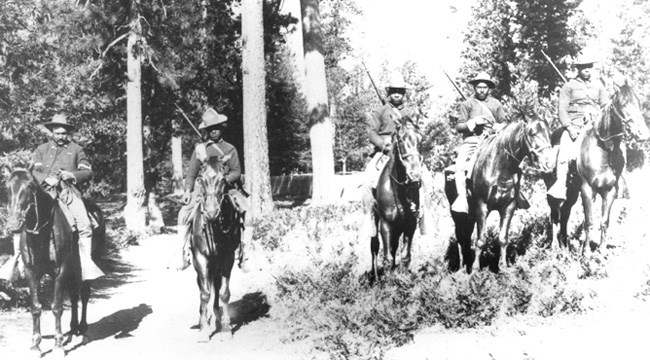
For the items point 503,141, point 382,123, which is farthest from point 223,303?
point 503,141

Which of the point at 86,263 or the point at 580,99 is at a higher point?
the point at 580,99

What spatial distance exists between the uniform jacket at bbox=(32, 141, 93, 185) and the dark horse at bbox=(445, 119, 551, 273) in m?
6.29

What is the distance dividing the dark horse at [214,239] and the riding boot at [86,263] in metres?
1.55

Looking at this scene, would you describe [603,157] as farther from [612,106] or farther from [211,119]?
[211,119]

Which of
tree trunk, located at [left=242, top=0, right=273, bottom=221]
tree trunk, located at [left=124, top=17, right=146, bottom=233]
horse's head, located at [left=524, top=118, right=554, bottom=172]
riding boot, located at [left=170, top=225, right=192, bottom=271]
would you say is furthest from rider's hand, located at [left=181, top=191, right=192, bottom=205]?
tree trunk, located at [left=124, top=17, right=146, bottom=233]

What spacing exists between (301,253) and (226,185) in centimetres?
604

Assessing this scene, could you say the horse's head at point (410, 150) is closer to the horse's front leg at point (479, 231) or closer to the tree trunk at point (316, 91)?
the horse's front leg at point (479, 231)

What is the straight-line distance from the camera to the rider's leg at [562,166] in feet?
36.6

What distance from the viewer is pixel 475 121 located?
35.5 feet

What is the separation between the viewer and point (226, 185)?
902 centimetres

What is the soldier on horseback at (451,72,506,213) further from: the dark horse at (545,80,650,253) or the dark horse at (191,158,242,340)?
the dark horse at (191,158,242,340)

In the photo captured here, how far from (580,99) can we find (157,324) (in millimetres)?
8768

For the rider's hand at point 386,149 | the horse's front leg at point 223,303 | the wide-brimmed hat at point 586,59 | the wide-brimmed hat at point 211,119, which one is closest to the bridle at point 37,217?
the wide-brimmed hat at point 211,119

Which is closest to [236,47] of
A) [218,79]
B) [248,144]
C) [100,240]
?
[218,79]
